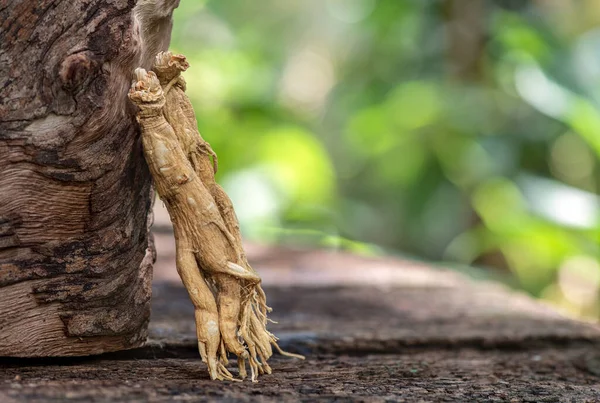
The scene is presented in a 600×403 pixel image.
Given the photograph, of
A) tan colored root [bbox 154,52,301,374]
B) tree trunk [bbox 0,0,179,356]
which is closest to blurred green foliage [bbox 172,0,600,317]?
tan colored root [bbox 154,52,301,374]

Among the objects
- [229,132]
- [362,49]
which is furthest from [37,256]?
[362,49]

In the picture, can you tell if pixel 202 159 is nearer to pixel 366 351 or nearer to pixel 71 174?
pixel 71 174

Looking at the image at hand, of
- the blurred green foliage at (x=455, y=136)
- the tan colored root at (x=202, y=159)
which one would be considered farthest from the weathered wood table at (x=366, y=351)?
the blurred green foliage at (x=455, y=136)

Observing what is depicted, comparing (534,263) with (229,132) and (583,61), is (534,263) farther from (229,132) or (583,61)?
(229,132)

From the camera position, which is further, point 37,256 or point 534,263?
point 534,263

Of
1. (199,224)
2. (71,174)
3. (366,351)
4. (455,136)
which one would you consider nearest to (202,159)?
(199,224)

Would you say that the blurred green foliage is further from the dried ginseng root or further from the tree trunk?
the tree trunk
